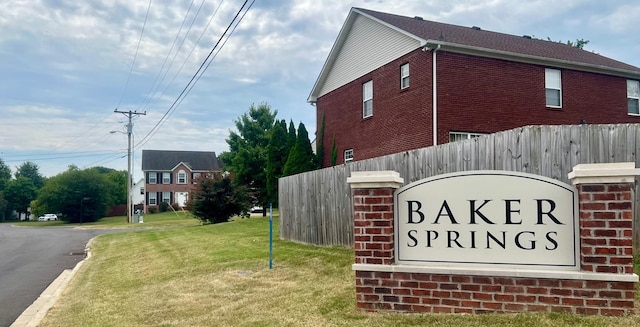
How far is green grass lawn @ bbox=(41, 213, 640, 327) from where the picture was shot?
5.16 m

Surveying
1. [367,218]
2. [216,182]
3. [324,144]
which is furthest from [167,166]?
[367,218]

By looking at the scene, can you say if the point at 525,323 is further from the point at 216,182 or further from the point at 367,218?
the point at 216,182

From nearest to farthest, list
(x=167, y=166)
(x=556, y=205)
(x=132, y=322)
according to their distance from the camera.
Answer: (x=556, y=205)
(x=132, y=322)
(x=167, y=166)

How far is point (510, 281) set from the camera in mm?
4984

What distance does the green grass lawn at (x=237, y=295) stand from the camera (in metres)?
5.16

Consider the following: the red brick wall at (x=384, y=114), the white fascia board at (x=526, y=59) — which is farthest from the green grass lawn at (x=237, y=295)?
the white fascia board at (x=526, y=59)

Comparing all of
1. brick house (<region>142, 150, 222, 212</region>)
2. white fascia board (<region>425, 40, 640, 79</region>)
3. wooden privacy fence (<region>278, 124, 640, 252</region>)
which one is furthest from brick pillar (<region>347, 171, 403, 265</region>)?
brick house (<region>142, 150, 222, 212</region>)

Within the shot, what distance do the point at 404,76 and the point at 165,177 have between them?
52.6m

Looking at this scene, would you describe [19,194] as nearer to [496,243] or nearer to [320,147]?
[320,147]

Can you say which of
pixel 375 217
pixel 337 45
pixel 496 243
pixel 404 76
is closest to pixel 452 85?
pixel 404 76

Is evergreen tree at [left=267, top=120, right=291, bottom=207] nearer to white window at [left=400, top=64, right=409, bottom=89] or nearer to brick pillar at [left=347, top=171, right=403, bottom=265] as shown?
white window at [left=400, top=64, right=409, bottom=89]

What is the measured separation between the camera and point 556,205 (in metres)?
4.92

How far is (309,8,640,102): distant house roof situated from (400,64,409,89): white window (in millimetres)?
1191

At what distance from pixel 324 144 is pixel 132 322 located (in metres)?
16.7
